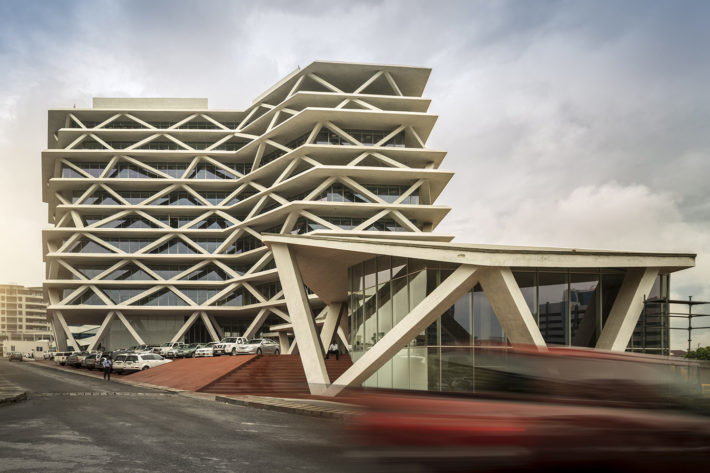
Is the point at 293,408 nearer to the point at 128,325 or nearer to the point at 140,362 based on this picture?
the point at 140,362

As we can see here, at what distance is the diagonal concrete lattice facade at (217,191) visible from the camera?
204 feet

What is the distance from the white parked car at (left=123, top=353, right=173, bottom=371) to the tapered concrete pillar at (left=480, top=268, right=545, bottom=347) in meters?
29.7

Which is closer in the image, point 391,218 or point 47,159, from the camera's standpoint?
point 391,218

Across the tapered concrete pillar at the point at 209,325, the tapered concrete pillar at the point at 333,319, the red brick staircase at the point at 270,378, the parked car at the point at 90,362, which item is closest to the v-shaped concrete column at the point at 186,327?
the tapered concrete pillar at the point at 209,325

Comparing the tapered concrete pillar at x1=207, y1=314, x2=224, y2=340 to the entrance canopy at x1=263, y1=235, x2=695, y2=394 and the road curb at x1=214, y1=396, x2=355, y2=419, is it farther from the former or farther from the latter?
the entrance canopy at x1=263, y1=235, x2=695, y2=394

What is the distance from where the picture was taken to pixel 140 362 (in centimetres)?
4288


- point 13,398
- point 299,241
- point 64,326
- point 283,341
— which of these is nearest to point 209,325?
point 283,341

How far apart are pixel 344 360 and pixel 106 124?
2307 inches

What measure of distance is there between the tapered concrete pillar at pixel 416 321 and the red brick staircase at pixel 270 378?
16.1ft

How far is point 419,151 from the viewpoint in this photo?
2430 inches

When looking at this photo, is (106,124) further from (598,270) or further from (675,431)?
(675,431)

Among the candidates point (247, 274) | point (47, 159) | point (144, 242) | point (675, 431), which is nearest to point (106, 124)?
point (47, 159)

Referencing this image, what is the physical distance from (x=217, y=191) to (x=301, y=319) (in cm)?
5676

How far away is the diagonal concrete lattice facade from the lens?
204 ft
